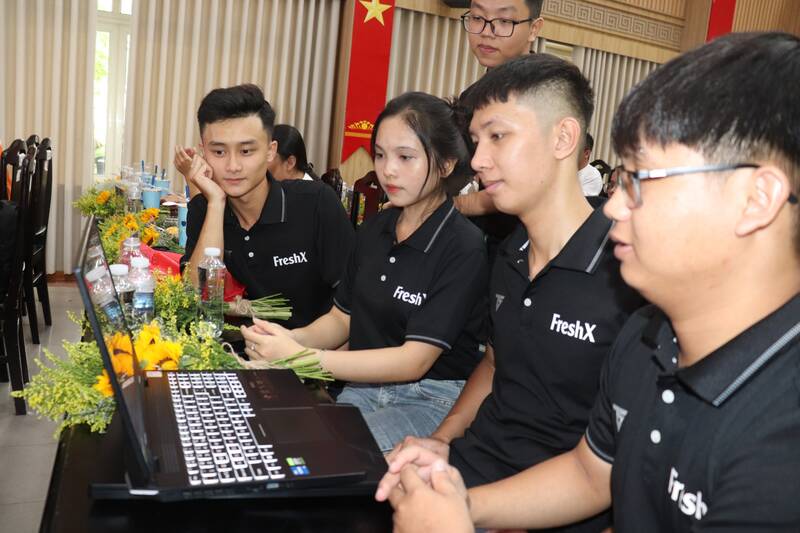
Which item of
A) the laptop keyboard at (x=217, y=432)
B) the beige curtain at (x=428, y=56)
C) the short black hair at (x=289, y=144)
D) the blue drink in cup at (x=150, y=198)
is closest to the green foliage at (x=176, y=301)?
the laptop keyboard at (x=217, y=432)

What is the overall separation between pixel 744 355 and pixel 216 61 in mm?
5772

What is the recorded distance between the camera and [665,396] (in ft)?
3.24

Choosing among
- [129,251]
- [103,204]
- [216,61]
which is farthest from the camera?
[216,61]

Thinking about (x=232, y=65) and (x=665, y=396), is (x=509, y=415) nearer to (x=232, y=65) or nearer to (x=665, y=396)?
(x=665, y=396)

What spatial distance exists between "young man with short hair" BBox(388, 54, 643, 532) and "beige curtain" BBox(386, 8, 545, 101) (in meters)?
5.15

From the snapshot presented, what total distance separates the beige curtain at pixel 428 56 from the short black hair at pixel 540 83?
5.11 metres

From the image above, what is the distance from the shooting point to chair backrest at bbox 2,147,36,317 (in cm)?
334

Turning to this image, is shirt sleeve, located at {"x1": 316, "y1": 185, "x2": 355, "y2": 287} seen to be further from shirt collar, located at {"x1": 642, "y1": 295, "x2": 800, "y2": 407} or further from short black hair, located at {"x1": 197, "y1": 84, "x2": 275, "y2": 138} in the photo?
shirt collar, located at {"x1": 642, "y1": 295, "x2": 800, "y2": 407}

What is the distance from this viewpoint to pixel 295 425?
1.17 meters

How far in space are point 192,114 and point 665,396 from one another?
5.57 metres

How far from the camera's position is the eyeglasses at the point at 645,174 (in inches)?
33.5

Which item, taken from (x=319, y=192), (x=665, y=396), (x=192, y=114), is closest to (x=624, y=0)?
(x=192, y=114)

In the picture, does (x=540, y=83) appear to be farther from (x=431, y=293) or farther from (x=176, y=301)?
(x=176, y=301)

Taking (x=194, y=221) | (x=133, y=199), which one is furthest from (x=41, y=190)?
(x=194, y=221)
